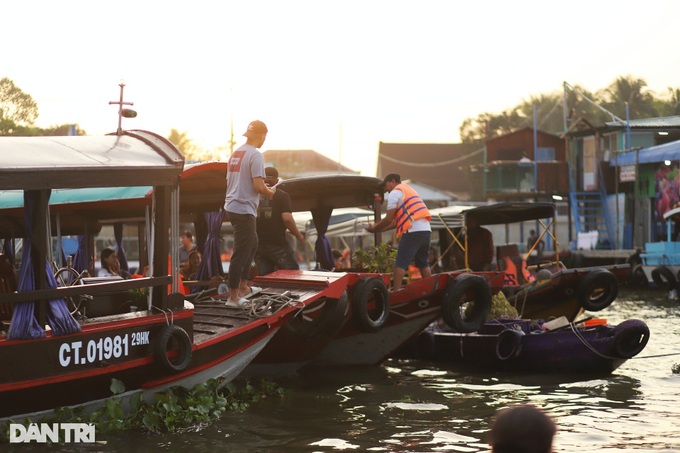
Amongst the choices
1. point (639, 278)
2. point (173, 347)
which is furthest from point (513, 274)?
point (639, 278)

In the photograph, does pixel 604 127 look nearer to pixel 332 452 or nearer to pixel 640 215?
pixel 640 215

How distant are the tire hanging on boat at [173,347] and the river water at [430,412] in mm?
570

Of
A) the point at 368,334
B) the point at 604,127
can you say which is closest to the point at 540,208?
the point at 368,334

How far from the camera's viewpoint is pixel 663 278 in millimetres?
28297

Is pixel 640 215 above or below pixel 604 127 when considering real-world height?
below

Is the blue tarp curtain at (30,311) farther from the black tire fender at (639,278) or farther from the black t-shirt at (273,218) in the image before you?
the black tire fender at (639,278)

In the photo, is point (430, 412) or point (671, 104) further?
point (671, 104)

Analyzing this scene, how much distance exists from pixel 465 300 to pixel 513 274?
5025 mm

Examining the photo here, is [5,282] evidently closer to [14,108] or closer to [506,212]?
[506,212]

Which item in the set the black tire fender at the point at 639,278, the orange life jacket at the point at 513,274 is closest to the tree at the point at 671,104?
the black tire fender at the point at 639,278

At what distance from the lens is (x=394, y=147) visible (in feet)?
243

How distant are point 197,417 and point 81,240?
740 cm

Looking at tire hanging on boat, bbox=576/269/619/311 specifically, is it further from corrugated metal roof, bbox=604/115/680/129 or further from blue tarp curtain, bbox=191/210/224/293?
corrugated metal roof, bbox=604/115/680/129

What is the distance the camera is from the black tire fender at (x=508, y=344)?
1148 centimetres
